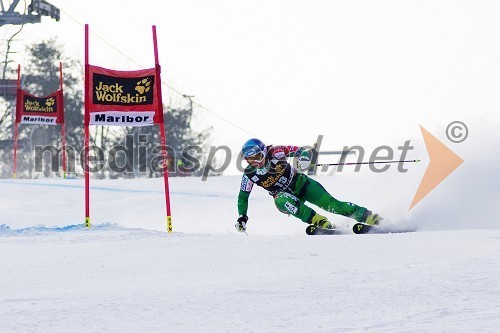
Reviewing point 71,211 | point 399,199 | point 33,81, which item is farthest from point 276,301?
point 33,81

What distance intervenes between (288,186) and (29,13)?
2074cm

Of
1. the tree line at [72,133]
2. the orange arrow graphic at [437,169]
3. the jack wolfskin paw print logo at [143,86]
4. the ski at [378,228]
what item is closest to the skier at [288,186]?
the ski at [378,228]

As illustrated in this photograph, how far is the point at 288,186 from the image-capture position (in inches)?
361

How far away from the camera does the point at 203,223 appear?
1220 centimetres

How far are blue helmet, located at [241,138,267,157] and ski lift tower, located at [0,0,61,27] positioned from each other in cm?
2030

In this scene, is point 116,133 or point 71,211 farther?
point 116,133

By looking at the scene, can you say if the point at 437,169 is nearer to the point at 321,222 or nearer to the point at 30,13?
the point at 321,222

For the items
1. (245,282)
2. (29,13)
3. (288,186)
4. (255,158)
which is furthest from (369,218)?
(29,13)

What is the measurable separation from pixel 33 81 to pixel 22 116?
20.5m

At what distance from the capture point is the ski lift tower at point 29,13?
88.6 ft

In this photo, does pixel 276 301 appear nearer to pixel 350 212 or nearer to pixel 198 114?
pixel 350 212

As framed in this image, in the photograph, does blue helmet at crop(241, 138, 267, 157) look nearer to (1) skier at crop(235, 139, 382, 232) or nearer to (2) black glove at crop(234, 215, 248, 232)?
(1) skier at crop(235, 139, 382, 232)

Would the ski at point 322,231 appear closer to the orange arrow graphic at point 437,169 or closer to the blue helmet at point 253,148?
the blue helmet at point 253,148

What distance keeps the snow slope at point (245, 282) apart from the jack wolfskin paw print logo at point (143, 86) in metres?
1.69
